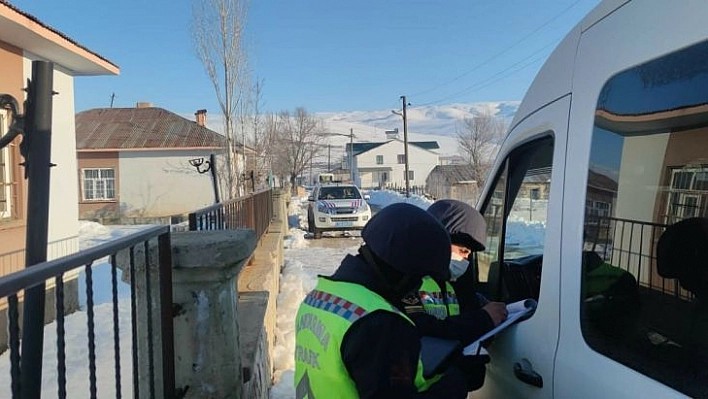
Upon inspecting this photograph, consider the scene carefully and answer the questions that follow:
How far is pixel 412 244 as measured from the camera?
4.81ft

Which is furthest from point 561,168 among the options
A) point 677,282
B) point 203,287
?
point 203,287

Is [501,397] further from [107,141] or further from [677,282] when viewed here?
[107,141]

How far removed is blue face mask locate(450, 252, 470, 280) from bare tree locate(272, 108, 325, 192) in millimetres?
57849

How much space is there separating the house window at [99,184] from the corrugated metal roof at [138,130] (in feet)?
4.66

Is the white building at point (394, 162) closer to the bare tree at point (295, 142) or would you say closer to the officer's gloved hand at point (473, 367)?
the bare tree at point (295, 142)

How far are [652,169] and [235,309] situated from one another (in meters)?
2.06

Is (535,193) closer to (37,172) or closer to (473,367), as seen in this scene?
(473,367)

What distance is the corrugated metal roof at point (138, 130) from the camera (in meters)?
27.8

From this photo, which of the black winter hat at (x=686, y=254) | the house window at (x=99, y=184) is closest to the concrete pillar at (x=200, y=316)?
the black winter hat at (x=686, y=254)

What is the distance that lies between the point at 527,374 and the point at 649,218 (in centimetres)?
65

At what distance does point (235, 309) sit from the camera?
2.75 meters

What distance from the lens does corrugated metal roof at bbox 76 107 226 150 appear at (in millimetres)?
27828

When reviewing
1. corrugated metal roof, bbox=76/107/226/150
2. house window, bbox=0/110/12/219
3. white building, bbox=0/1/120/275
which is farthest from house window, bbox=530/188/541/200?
corrugated metal roof, bbox=76/107/226/150

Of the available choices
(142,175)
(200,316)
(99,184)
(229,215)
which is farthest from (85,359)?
(99,184)
